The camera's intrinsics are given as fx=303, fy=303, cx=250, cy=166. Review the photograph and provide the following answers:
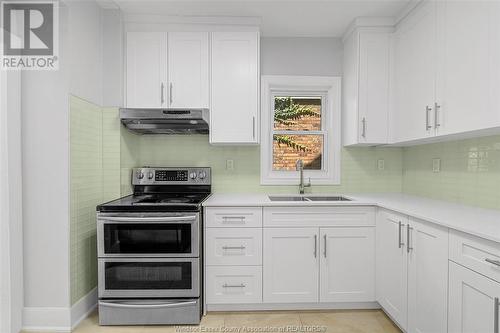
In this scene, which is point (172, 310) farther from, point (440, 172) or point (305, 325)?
point (440, 172)

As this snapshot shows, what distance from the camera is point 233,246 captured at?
7.79 feet

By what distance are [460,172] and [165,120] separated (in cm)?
232

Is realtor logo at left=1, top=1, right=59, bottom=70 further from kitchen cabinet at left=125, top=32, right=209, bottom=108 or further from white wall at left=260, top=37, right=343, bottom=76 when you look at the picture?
white wall at left=260, top=37, right=343, bottom=76

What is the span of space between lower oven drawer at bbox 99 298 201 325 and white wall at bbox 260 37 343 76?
87.2 inches

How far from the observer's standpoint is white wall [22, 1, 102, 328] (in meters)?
2.09

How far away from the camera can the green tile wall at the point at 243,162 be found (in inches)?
118

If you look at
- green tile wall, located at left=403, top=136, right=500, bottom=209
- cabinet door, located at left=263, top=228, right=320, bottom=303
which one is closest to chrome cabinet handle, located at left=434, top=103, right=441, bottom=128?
green tile wall, located at left=403, top=136, right=500, bottom=209

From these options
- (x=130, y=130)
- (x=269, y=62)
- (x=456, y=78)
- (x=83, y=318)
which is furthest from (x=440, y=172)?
(x=83, y=318)

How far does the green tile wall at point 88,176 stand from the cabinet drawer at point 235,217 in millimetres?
908

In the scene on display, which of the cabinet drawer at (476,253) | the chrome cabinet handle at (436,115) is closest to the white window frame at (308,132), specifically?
the chrome cabinet handle at (436,115)

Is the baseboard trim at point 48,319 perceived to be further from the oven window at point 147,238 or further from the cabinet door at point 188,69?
the cabinet door at point 188,69

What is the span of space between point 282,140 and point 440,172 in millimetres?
1430

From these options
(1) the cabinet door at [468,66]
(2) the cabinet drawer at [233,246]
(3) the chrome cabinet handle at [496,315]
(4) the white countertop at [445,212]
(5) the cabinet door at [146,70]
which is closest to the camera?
(3) the chrome cabinet handle at [496,315]

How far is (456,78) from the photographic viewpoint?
1852 mm
